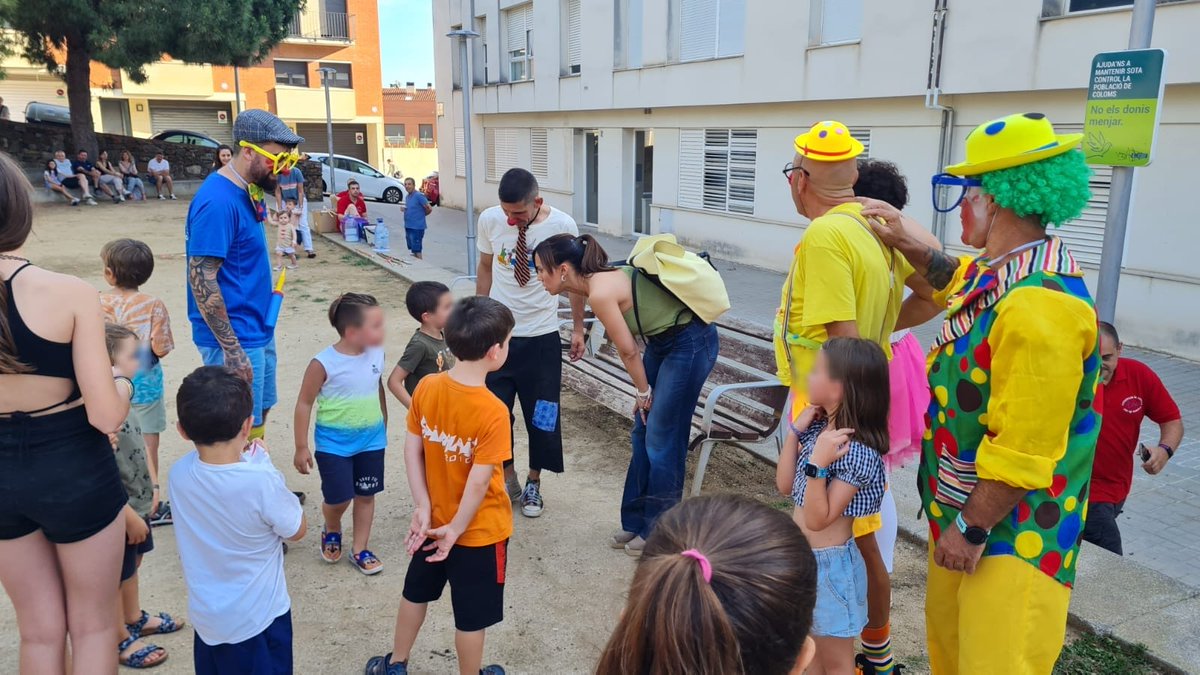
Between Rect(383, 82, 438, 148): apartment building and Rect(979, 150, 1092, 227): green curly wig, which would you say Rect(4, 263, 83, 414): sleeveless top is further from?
Rect(383, 82, 438, 148): apartment building

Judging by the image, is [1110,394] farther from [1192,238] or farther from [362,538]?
[1192,238]

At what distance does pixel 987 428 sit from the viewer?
82.6 inches

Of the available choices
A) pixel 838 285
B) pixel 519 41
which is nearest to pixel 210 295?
pixel 838 285

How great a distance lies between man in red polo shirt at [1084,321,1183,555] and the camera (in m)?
3.41

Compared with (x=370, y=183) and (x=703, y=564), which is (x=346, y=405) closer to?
(x=703, y=564)

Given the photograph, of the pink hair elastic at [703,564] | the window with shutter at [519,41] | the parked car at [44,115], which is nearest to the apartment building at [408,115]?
the parked car at [44,115]

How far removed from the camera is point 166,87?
110ft

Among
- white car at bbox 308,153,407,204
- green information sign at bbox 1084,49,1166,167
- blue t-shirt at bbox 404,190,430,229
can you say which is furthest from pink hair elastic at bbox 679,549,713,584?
white car at bbox 308,153,407,204

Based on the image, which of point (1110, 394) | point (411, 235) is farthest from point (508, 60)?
point (1110, 394)

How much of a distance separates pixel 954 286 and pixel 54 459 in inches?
103

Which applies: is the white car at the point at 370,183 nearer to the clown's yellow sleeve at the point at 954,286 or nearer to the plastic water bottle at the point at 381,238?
the plastic water bottle at the point at 381,238

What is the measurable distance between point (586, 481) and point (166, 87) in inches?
1403

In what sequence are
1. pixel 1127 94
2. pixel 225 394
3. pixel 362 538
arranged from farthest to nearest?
pixel 1127 94 < pixel 362 538 < pixel 225 394

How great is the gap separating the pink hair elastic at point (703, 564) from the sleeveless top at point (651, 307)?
2.47 metres
